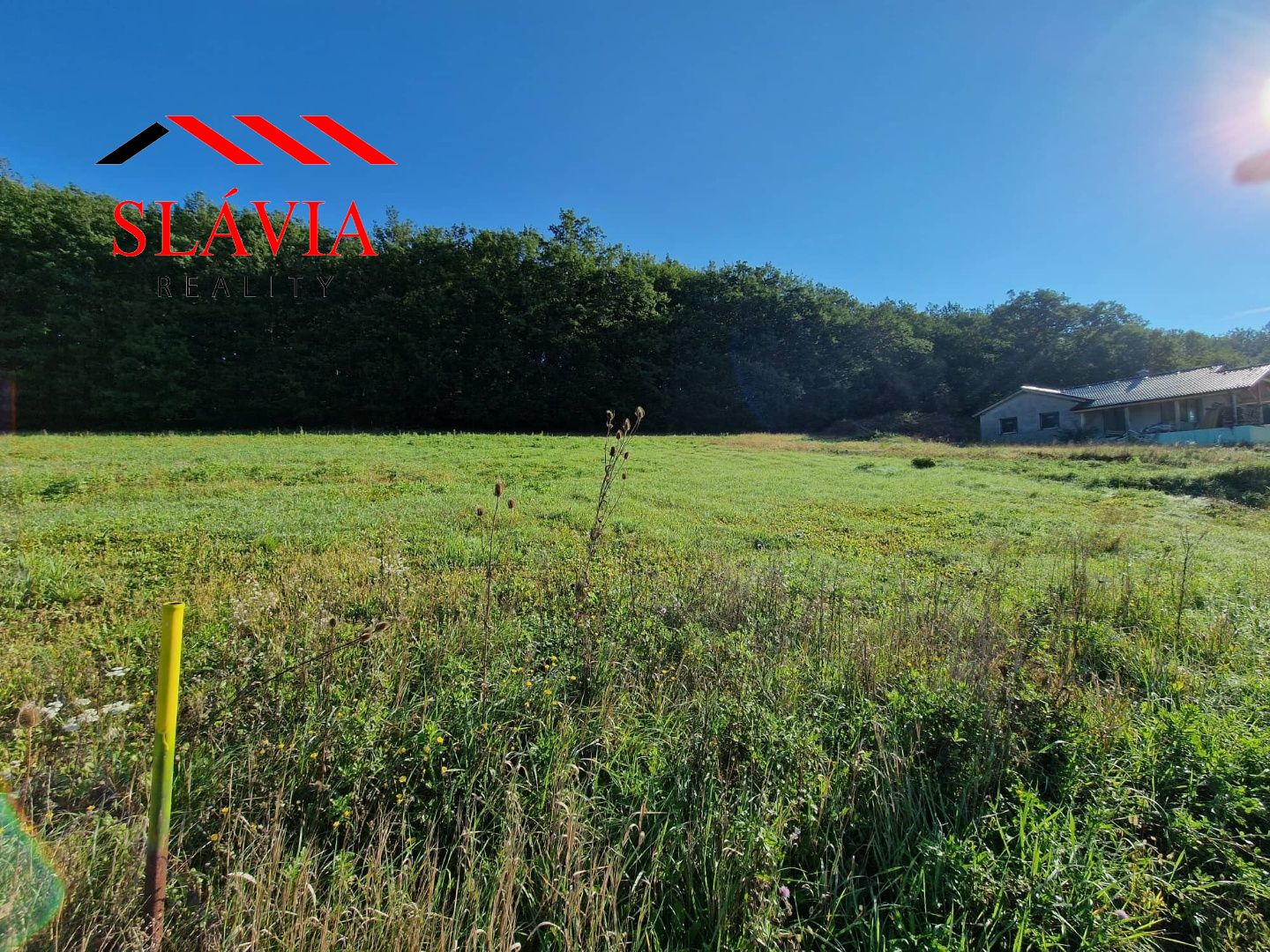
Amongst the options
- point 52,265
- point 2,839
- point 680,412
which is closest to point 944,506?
point 2,839

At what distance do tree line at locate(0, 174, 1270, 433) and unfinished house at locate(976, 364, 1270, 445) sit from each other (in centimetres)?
723

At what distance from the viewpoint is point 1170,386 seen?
99.8 feet

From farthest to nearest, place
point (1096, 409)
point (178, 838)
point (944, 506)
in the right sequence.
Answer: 1. point (1096, 409)
2. point (944, 506)
3. point (178, 838)

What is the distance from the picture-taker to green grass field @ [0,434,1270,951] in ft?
5.07

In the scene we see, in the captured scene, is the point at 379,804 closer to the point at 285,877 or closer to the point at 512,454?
the point at 285,877

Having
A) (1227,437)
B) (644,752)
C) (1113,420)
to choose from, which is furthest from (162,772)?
(1113,420)

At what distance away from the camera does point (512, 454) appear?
14.9m

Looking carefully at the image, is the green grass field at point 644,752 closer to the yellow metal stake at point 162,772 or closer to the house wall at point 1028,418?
the yellow metal stake at point 162,772

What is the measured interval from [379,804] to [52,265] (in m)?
35.5

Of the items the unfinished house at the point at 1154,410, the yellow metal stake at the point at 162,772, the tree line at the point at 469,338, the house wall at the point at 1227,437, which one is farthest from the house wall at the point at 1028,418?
the yellow metal stake at the point at 162,772

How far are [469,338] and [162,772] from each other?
3384 cm

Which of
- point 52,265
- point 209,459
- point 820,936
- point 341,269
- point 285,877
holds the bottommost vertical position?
point 820,936

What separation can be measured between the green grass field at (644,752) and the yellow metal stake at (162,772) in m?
0.13

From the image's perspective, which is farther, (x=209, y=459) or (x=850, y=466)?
(x=850, y=466)
